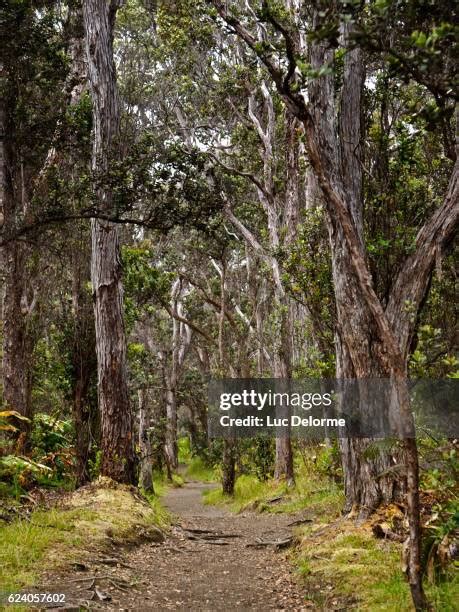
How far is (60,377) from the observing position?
11250 millimetres

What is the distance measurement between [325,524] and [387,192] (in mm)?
4172

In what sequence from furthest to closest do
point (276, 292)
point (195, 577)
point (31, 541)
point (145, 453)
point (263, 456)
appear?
1. point (145, 453)
2. point (263, 456)
3. point (276, 292)
4. point (195, 577)
5. point (31, 541)

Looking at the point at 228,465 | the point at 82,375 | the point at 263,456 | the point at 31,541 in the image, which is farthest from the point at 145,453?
the point at 31,541

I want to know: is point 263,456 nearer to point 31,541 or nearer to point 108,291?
point 108,291

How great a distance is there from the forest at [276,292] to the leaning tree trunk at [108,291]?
0.03 m

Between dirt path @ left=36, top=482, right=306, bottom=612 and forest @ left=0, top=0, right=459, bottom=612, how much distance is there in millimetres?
41

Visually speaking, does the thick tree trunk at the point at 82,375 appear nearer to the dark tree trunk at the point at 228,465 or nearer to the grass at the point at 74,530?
the grass at the point at 74,530

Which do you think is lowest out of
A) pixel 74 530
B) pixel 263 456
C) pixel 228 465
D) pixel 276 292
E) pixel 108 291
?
pixel 228 465

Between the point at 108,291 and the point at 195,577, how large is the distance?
4.57 meters

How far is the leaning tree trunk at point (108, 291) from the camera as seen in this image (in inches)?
369

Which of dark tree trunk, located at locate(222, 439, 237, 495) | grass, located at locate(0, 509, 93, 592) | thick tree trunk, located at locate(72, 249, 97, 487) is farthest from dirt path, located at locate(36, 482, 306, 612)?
dark tree trunk, located at locate(222, 439, 237, 495)

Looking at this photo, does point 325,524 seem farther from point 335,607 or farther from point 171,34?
point 171,34

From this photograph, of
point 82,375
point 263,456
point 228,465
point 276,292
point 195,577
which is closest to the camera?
point 195,577

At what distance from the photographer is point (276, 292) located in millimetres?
14594
